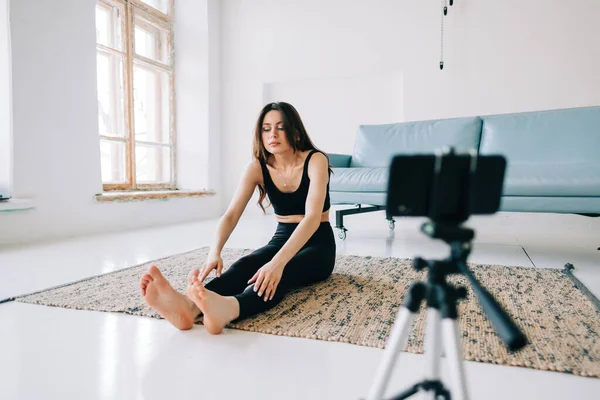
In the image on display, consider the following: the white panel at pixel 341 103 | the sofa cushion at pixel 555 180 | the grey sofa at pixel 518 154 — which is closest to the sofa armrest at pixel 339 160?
the grey sofa at pixel 518 154

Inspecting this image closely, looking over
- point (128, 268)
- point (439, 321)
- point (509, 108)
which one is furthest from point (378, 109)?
point (439, 321)

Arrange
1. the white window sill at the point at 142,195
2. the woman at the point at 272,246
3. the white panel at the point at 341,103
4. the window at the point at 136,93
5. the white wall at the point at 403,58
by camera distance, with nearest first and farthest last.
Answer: the woman at the point at 272,246 → the white window sill at the point at 142,195 → the white wall at the point at 403,58 → the window at the point at 136,93 → the white panel at the point at 341,103

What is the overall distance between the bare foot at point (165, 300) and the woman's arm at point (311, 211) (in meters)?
0.27

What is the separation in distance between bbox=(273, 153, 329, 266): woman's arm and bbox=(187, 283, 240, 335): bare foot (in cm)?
17

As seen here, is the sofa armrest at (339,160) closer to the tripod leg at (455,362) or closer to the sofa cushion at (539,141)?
the sofa cushion at (539,141)

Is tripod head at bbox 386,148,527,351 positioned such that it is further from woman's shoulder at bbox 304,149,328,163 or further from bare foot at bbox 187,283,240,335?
woman's shoulder at bbox 304,149,328,163

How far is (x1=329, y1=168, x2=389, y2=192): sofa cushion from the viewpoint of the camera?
2.52m

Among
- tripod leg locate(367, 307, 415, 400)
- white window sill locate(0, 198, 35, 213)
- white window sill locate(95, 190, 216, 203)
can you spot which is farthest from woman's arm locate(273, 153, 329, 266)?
white window sill locate(95, 190, 216, 203)

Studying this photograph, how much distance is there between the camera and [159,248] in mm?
2430

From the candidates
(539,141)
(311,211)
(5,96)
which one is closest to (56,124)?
(5,96)

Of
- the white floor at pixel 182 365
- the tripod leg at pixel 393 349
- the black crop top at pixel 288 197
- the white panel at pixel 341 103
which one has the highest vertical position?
the white panel at pixel 341 103

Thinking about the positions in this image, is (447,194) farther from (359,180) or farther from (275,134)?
(359,180)

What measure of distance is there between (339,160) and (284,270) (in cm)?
209

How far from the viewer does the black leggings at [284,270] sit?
1139 mm
